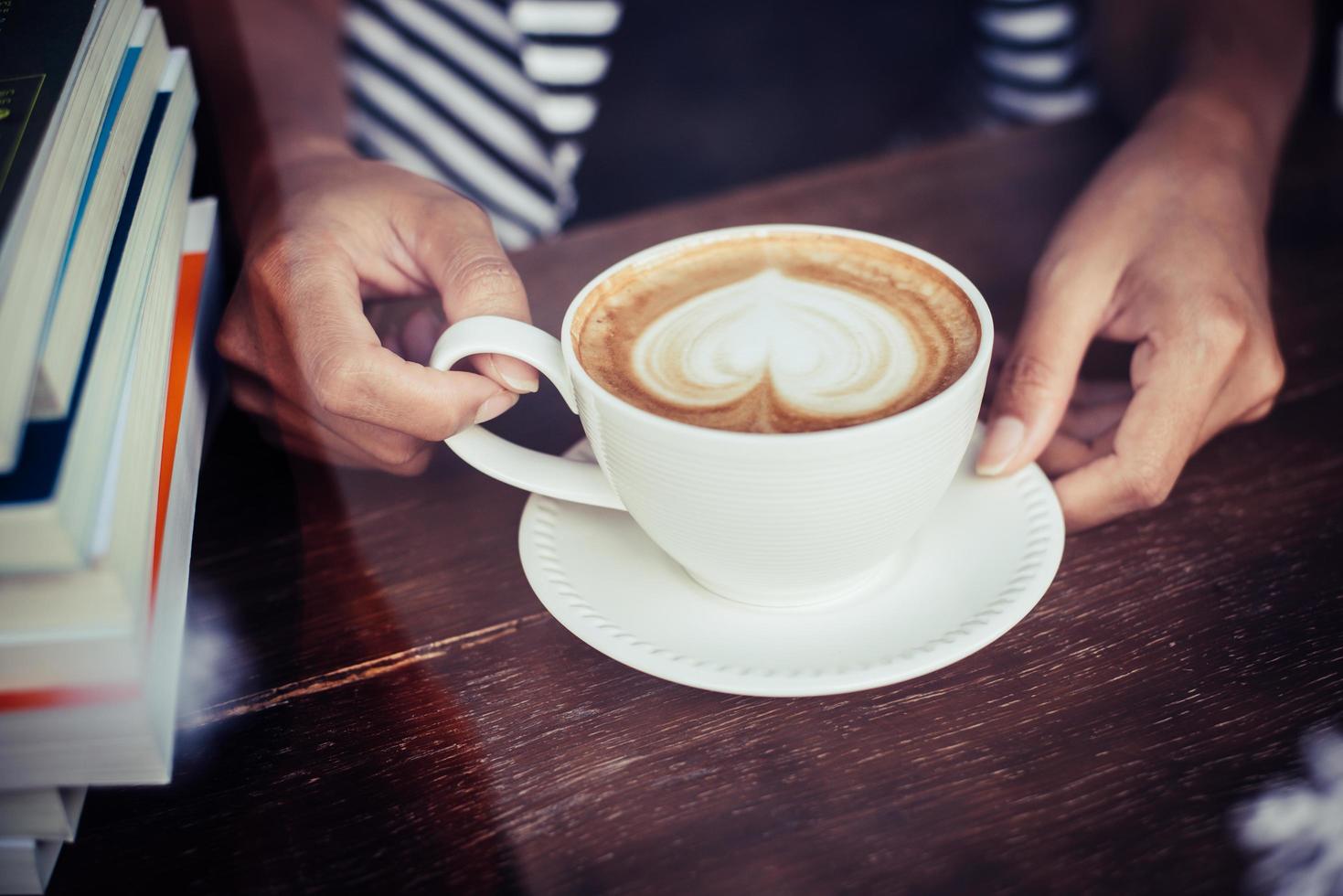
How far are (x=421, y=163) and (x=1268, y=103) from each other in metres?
1.16

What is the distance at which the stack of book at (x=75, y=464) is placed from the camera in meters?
0.46

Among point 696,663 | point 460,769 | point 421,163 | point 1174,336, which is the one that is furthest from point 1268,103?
point 421,163

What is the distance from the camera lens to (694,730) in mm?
592

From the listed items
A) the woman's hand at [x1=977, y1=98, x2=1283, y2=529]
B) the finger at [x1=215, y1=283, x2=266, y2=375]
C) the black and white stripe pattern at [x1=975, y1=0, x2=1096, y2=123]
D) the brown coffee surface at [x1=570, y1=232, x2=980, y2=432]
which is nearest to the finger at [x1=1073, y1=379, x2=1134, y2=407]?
the woman's hand at [x1=977, y1=98, x2=1283, y2=529]

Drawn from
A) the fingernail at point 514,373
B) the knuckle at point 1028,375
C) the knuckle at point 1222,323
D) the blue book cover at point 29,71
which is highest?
the blue book cover at point 29,71

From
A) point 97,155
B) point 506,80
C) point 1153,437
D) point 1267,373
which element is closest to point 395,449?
point 97,155

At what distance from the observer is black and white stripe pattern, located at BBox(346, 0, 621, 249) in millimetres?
1488

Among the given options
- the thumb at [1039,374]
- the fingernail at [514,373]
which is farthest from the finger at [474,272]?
the thumb at [1039,374]

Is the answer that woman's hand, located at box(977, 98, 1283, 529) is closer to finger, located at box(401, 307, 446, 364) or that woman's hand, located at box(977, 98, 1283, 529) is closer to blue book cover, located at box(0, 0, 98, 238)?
finger, located at box(401, 307, 446, 364)

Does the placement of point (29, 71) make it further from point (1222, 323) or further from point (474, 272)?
point (1222, 323)

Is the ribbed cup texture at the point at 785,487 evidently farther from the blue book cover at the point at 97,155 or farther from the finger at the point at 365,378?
the blue book cover at the point at 97,155

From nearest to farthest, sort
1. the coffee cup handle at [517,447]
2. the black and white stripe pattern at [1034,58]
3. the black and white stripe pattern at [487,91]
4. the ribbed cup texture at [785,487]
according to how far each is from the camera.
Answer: the ribbed cup texture at [785,487], the coffee cup handle at [517,447], the black and white stripe pattern at [487,91], the black and white stripe pattern at [1034,58]

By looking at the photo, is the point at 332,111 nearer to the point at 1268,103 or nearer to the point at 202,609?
the point at 202,609

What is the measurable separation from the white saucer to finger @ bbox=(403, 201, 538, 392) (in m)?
0.10
